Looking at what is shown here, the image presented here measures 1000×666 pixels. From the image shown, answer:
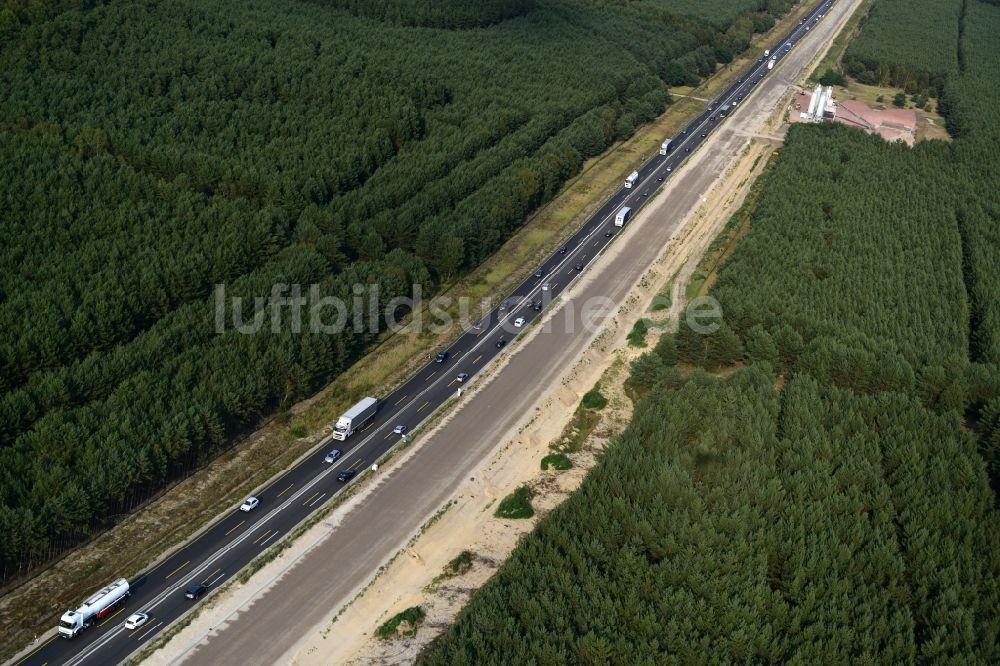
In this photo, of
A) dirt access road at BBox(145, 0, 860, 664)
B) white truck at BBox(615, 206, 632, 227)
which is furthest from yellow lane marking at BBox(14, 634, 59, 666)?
white truck at BBox(615, 206, 632, 227)

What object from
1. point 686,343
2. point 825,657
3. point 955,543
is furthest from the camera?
point 686,343

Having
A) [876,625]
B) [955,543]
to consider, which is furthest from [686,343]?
[876,625]

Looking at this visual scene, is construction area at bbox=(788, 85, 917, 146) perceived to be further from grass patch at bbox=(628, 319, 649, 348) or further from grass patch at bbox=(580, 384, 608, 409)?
grass patch at bbox=(580, 384, 608, 409)

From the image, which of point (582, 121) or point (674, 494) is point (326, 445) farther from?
point (582, 121)

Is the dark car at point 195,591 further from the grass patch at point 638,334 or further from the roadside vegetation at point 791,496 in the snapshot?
the grass patch at point 638,334

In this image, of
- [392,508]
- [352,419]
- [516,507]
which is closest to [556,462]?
[516,507]

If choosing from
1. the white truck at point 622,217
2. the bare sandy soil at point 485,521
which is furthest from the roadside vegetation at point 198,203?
the bare sandy soil at point 485,521

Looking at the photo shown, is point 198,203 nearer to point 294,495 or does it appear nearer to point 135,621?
point 294,495
